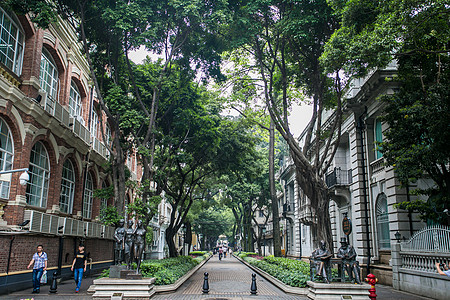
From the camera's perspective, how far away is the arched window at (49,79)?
1766cm

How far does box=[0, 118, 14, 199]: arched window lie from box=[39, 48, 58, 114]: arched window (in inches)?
103

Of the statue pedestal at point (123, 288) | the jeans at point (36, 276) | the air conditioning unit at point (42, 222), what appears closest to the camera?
the statue pedestal at point (123, 288)

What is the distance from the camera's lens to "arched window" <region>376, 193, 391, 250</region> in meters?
18.7

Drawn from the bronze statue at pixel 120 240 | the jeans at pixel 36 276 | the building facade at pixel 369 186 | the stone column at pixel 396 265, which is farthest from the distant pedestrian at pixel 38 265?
the stone column at pixel 396 265

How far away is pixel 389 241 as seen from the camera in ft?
60.5

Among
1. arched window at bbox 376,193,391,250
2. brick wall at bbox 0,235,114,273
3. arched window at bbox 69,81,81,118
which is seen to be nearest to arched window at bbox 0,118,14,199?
brick wall at bbox 0,235,114,273

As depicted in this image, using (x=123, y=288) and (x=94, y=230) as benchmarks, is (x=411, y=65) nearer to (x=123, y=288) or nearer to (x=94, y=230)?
(x=123, y=288)

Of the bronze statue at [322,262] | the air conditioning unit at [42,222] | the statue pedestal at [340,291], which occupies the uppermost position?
the air conditioning unit at [42,222]

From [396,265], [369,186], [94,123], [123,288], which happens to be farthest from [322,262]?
[94,123]

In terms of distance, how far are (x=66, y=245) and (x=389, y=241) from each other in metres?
16.1

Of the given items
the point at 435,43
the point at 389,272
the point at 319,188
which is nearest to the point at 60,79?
the point at 319,188

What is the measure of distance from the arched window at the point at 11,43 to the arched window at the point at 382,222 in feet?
59.1

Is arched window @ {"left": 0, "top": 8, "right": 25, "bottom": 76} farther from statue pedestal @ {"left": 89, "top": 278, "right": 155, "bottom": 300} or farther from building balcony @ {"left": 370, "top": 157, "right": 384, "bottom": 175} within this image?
building balcony @ {"left": 370, "top": 157, "right": 384, "bottom": 175}

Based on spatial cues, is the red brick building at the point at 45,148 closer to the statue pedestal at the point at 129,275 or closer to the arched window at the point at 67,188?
the arched window at the point at 67,188
